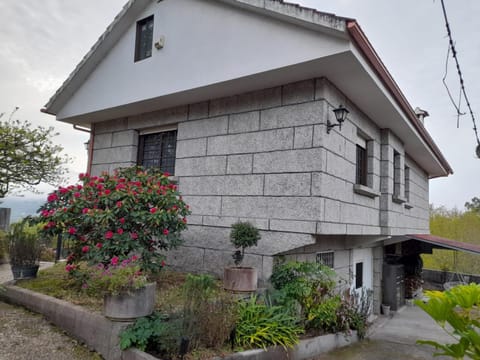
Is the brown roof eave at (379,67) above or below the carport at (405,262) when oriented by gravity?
above

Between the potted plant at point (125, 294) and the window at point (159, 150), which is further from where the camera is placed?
the window at point (159, 150)

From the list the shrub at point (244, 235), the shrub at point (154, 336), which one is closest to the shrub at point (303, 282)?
the shrub at point (244, 235)

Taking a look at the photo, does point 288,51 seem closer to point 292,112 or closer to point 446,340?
point 292,112

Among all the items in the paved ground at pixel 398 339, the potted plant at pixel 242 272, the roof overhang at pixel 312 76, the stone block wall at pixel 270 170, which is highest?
the roof overhang at pixel 312 76

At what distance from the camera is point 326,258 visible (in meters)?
6.91

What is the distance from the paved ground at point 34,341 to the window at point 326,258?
4.38m

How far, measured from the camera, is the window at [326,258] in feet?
21.7

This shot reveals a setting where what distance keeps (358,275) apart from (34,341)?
24.9 ft

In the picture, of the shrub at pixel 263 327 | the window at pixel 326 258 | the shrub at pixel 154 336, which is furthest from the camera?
the window at pixel 326 258

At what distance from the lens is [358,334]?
234 inches

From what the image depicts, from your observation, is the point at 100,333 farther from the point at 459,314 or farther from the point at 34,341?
the point at 459,314

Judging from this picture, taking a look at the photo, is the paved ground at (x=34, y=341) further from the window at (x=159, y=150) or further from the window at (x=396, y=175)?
the window at (x=396, y=175)

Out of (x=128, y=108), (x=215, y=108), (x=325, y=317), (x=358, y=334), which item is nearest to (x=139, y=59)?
(x=128, y=108)

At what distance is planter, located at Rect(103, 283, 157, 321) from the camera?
3832 mm
